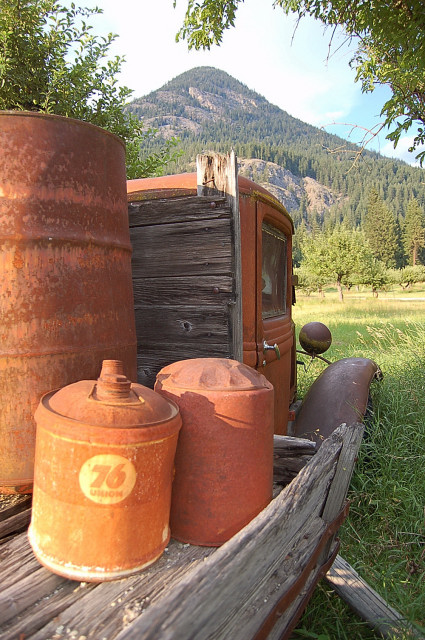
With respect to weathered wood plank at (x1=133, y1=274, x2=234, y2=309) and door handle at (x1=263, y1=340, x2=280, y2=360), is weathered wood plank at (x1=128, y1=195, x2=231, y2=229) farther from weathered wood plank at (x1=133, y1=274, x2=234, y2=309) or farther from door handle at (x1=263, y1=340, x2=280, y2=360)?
door handle at (x1=263, y1=340, x2=280, y2=360)

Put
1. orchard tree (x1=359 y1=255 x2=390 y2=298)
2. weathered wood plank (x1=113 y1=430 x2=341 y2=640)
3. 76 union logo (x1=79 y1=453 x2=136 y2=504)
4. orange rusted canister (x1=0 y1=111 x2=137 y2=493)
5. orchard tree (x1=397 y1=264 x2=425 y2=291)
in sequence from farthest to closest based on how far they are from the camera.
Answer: orchard tree (x1=397 y1=264 x2=425 y2=291), orchard tree (x1=359 y1=255 x2=390 y2=298), orange rusted canister (x1=0 y1=111 x2=137 y2=493), 76 union logo (x1=79 y1=453 x2=136 y2=504), weathered wood plank (x1=113 y1=430 x2=341 y2=640)

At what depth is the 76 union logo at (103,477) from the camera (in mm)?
1180

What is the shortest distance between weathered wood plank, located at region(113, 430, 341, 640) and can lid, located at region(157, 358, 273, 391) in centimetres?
35

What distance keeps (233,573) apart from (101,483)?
398 millimetres

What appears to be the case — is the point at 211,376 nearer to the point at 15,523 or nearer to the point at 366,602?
the point at 15,523

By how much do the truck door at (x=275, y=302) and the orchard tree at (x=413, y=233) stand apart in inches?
2935

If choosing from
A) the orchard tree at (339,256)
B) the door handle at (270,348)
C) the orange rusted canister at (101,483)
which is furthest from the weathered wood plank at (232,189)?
the orchard tree at (339,256)

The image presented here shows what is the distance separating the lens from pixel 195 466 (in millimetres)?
Result: 1465

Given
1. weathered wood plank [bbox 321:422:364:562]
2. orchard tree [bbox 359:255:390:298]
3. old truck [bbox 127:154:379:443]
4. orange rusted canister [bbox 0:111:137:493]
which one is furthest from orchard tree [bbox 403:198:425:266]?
orange rusted canister [bbox 0:111:137:493]

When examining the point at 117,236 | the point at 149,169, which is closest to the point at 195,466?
the point at 117,236

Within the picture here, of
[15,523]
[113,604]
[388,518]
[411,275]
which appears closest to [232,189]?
[15,523]

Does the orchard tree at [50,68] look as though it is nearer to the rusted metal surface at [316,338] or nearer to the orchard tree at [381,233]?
the rusted metal surface at [316,338]

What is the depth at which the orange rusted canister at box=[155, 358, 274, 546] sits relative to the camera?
4.76 feet

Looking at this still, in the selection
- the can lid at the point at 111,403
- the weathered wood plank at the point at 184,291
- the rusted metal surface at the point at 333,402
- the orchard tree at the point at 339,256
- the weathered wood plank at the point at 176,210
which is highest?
the orchard tree at the point at 339,256
